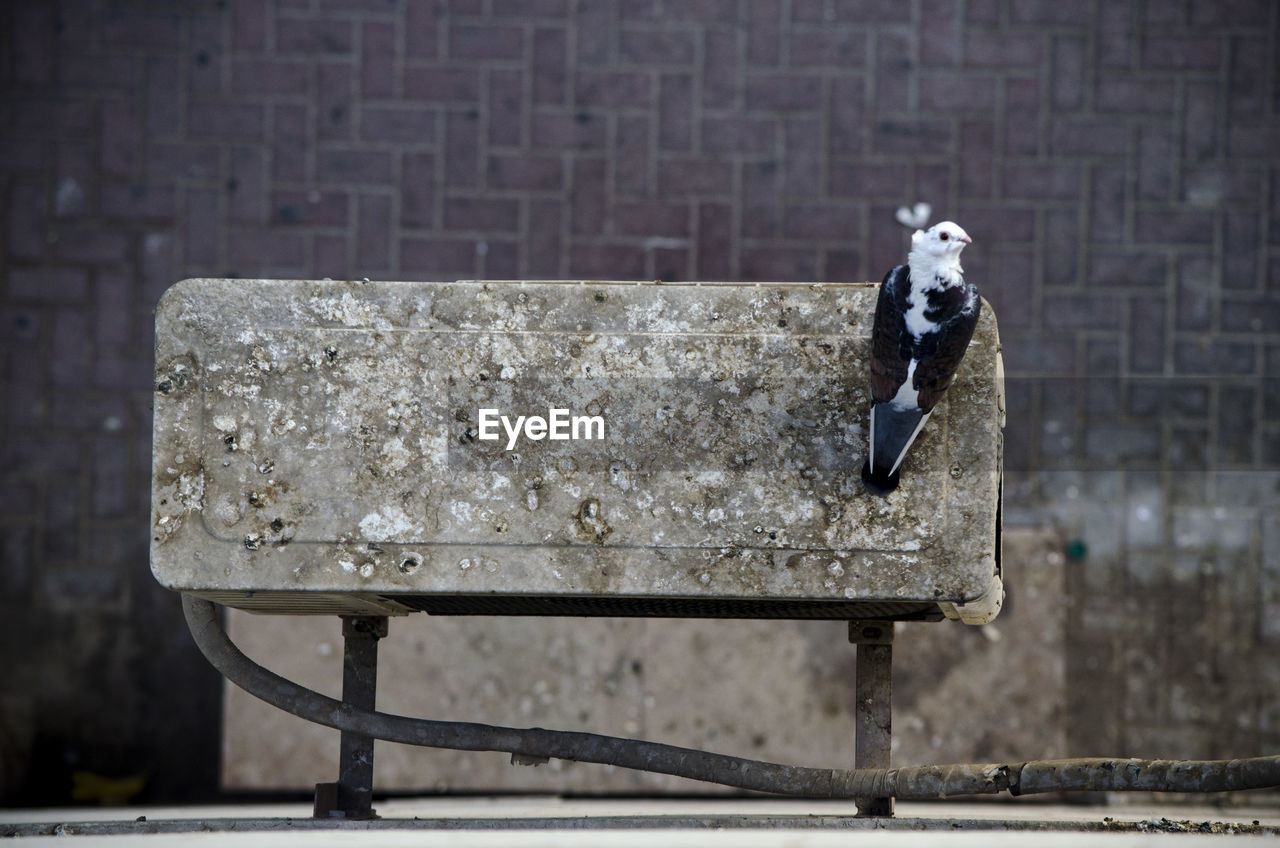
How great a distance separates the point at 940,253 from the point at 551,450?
0.82 m

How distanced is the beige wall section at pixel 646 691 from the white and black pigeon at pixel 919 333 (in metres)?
1.84

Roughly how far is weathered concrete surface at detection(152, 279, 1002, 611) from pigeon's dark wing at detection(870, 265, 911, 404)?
120 millimetres

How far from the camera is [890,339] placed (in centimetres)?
181

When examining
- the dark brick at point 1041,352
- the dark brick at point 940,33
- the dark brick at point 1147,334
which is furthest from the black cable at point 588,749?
the dark brick at point 940,33

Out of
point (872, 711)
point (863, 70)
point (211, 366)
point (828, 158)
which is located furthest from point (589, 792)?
point (863, 70)

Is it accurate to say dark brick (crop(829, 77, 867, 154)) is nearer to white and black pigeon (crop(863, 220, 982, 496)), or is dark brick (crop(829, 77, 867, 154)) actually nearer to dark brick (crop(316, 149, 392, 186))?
dark brick (crop(316, 149, 392, 186))

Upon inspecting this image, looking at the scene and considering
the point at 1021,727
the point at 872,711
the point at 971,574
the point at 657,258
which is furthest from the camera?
the point at 657,258

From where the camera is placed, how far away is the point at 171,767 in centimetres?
→ 372

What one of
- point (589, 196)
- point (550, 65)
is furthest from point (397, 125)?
point (589, 196)

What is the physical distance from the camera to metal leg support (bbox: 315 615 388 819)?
238cm

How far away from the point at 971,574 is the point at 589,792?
2076 mm

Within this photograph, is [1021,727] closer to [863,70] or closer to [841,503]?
[841,503]

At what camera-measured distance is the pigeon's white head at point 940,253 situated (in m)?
1.75

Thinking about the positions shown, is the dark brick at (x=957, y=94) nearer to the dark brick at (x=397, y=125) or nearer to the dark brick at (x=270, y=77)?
the dark brick at (x=397, y=125)
